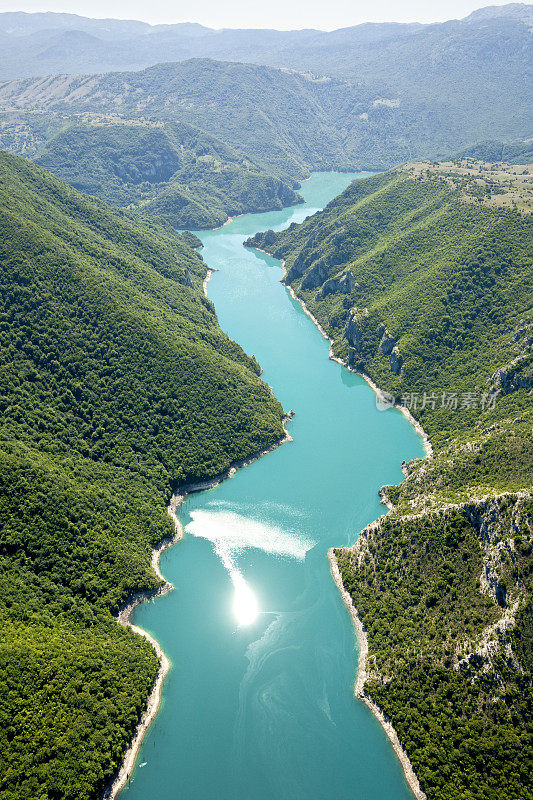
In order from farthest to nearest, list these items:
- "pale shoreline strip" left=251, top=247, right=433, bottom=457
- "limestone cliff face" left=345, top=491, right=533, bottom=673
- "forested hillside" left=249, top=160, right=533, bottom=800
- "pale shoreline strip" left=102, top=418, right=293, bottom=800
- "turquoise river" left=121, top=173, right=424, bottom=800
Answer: "pale shoreline strip" left=251, top=247, right=433, bottom=457 → "turquoise river" left=121, top=173, right=424, bottom=800 → "pale shoreline strip" left=102, top=418, right=293, bottom=800 → "limestone cliff face" left=345, top=491, right=533, bottom=673 → "forested hillside" left=249, top=160, right=533, bottom=800

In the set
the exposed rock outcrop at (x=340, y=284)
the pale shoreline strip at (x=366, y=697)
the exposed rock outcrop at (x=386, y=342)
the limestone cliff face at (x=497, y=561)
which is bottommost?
the pale shoreline strip at (x=366, y=697)

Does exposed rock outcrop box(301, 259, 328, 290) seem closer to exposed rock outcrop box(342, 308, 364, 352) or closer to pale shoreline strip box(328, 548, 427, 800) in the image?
exposed rock outcrop box(342, 308, 364, 352)

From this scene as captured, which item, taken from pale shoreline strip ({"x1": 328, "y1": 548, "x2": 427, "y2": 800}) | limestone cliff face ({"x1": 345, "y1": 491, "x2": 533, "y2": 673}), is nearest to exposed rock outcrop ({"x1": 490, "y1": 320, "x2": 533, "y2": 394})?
limestone cliff face ({"x1": 345, "y1": 491, "x2": 533, "y2": 673})

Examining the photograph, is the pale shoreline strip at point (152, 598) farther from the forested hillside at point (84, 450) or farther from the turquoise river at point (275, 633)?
the forested hillside at point (84, 450)

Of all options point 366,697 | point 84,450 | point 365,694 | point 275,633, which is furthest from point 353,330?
point 366,697

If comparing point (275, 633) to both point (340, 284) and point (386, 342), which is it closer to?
point (386, 342)

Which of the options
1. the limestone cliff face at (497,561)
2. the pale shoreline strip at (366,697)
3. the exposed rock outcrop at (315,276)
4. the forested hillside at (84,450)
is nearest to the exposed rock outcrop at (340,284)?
the exposed rock outcrop at (315,276)

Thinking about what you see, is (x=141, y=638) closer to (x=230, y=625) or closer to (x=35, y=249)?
Result: (x=230, y=625)
